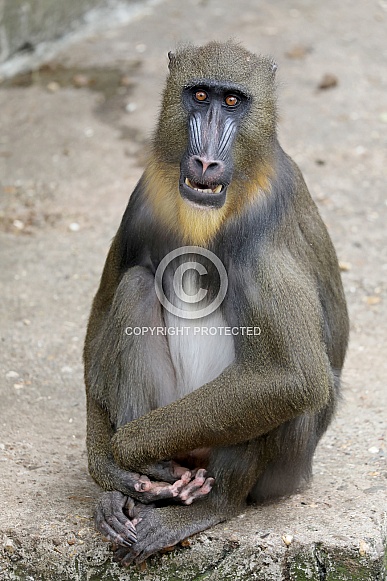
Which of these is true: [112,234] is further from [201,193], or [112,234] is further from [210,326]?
[201,193]

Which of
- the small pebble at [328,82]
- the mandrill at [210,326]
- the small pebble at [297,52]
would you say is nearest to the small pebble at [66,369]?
the mandrill at [210,326]

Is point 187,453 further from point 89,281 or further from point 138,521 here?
point 89,281

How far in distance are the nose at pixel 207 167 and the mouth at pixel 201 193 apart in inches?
1.8

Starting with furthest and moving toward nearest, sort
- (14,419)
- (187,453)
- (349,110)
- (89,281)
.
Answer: (349,110), (89,281), (14,419), (187,453)

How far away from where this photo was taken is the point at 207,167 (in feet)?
13.4

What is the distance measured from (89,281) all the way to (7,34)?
3.89m

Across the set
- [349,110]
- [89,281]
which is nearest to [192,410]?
[89,281]

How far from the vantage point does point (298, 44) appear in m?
10.9

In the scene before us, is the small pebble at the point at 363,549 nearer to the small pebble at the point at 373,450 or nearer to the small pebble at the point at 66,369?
the small pebble at the point at 373,450

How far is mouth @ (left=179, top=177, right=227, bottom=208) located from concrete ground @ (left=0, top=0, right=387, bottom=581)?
1497 millimetres

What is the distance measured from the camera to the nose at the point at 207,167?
4.07 metres

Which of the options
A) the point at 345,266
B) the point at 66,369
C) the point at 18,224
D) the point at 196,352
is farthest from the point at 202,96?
the point at 18,224

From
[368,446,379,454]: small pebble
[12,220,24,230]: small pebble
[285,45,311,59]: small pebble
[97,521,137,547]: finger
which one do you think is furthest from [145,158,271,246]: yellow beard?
[285,45,311,59]: small pebble

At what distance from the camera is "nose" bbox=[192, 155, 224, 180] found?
407cm
